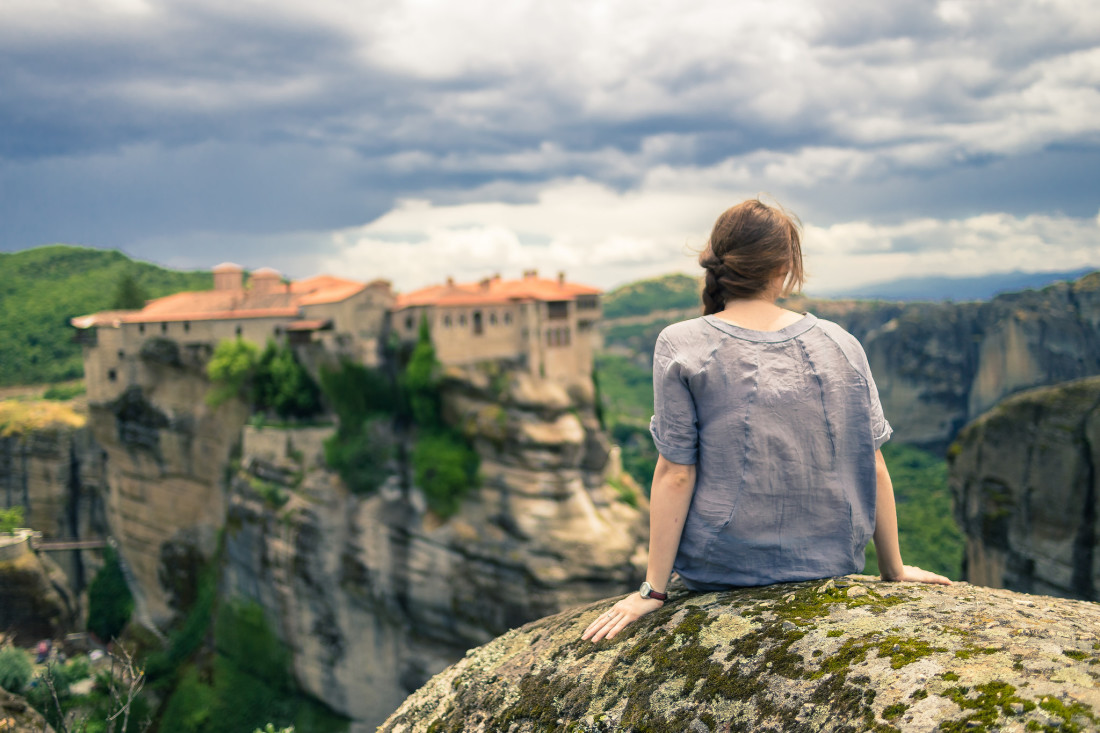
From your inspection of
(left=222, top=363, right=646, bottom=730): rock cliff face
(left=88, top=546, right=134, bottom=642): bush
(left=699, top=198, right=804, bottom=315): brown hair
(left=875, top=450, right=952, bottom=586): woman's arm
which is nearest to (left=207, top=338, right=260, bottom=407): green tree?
(left=222, top=363, right=646, bottom=730): rock cliff face

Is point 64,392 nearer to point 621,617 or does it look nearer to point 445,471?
point 445,471

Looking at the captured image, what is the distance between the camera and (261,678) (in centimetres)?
3650

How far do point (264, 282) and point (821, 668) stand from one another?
40.7 m

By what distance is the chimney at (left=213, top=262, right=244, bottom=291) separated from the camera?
41781 mm

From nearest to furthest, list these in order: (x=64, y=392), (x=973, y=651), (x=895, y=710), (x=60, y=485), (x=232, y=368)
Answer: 1. (x=895, y=710)
2. (x=973, y=651)
3. (x=232, y=368)
4. (x=60, y=485)
5. (x=64, y=392)

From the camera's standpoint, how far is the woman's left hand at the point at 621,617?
3854 millimetres

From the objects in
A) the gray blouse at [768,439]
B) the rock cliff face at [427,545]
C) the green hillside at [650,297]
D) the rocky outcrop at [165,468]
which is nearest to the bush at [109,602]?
the rocky outcrop at [165,468]

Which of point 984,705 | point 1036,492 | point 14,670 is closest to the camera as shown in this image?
point 984,705

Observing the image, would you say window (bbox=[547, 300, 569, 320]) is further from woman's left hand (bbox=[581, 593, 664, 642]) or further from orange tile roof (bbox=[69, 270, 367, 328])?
woman's left hand (bbox=[581, 593, 664, 642])

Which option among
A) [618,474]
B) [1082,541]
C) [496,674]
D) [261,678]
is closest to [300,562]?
[261,678]

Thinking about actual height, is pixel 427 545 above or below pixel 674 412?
below

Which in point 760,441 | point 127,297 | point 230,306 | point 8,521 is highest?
point 127,297

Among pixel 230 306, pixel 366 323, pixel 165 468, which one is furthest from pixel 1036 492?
pixel 165 468

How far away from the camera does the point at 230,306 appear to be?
38.7 m
